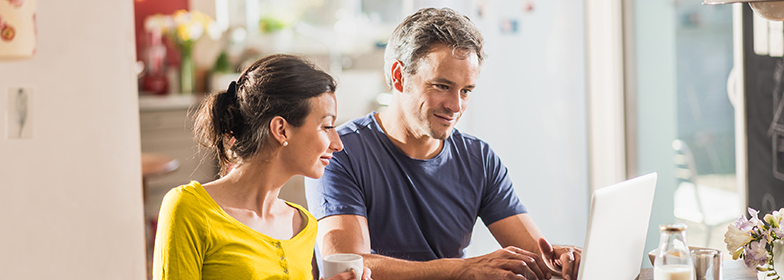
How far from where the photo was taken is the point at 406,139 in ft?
5.30

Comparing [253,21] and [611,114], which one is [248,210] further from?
[253,21]

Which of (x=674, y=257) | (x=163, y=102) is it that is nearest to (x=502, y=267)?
(x=674, y=257)

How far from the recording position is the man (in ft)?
4.97

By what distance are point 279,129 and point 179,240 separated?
28 centimetres

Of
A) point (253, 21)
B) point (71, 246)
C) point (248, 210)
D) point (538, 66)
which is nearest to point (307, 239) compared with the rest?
point (248, 210)

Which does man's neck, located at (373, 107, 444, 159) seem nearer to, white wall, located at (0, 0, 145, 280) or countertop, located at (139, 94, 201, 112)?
white wall, located at (0, 0, 145, 280)

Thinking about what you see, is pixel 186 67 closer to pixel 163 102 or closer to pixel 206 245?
pixel 163 102

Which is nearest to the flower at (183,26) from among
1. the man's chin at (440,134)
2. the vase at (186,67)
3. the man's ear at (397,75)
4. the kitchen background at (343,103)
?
the vase at (186,67)

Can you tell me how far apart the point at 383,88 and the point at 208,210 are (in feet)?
11.1

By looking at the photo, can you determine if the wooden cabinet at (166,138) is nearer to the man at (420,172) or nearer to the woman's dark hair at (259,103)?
the man at (420,172)

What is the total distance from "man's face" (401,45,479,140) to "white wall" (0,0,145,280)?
2.48ft

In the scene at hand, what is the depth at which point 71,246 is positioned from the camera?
62.1 inches

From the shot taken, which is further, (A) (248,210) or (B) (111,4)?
(B) (111,4)

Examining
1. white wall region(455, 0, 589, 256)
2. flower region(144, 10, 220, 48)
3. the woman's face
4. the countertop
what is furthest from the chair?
flower region(144, 10, 220, 48)
